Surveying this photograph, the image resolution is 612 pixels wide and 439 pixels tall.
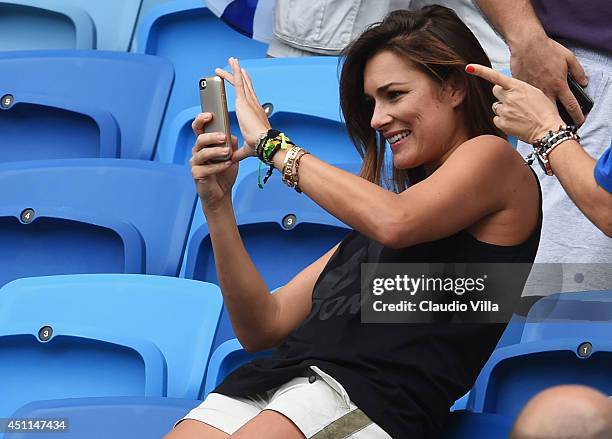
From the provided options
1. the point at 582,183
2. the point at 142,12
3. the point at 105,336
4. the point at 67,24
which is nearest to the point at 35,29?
the point at 67,24

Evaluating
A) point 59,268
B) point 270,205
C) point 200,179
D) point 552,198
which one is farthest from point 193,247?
point 552,198

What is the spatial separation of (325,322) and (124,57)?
1.51m

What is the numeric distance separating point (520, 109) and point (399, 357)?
42cm

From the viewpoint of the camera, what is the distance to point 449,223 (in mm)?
1930

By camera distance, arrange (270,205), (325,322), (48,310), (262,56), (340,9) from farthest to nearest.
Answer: (262,56) < (340,9) < (270,205) < (48,310) < (325,322)

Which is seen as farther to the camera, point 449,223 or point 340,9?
point 340,9

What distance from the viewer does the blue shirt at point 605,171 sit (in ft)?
5.67

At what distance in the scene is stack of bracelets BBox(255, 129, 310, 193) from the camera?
1976 millimetres

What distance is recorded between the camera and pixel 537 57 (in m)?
2.21

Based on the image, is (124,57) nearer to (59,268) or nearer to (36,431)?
(59,268)

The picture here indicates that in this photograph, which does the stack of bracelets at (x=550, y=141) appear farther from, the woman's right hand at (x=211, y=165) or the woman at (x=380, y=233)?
the woman's right hand at (x=211, y=165)

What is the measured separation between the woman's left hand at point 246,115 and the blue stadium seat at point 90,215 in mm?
690

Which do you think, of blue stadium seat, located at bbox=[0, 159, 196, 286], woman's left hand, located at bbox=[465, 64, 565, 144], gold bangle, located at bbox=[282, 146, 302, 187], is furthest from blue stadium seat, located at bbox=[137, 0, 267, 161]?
woman's left hand, located at bbox=[465, 64, 565, 144]

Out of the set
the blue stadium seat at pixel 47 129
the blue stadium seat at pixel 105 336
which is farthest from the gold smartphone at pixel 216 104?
Result: the blue stadium seat at pixel 47 129
